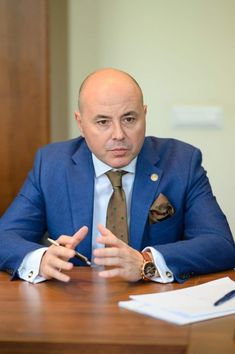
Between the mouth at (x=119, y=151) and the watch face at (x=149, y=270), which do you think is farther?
the mouth at (x=119, y=151)

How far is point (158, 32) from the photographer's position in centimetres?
345

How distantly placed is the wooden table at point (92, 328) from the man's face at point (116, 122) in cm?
63

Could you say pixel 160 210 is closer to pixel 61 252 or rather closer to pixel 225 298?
pixel 61 252

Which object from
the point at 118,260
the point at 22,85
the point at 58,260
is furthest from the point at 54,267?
the point at 22,85

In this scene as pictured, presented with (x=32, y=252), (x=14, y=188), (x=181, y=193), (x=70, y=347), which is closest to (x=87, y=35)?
(x=14, y=188)

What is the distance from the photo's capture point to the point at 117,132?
2.24 meters

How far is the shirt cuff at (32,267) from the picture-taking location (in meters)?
1.93

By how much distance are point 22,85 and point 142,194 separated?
42.3 inches

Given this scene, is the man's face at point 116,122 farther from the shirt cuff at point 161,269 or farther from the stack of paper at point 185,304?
the stack of paper at point 185,304

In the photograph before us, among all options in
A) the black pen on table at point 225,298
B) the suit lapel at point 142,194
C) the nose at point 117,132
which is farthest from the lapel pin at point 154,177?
the black pen on table at point 225,298

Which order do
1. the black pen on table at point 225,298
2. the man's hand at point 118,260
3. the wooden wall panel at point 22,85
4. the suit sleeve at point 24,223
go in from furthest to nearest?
1. the wooden wall panel at point 22,85
2. the suit sleeve at point 24,223
3. the man's hand at point 118,260
4. the black pen on table at point 225,298

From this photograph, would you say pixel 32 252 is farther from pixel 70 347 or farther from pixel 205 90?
pixel 205 90

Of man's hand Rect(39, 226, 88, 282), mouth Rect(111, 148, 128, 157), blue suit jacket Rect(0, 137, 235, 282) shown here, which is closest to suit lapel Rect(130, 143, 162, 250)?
blue suit jacket Rect(0, 137, 235, 282)

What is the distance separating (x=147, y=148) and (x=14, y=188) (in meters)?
0.97
